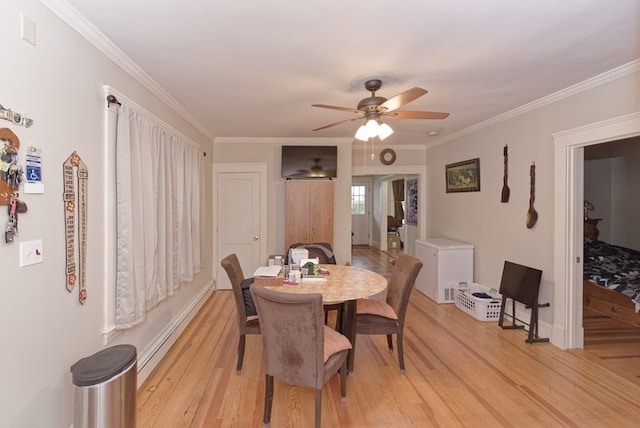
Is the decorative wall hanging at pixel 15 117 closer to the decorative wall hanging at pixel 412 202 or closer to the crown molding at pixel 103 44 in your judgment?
the crown molding at pixel 103 44

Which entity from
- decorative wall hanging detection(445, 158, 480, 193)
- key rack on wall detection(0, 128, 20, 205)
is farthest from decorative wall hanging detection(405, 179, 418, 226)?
key rack on wall detection(0, 128, 20, 205)

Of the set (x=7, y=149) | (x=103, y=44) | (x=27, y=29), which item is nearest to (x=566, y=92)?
(x=103, y=44)

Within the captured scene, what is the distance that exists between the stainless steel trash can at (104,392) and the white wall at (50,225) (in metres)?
0.20

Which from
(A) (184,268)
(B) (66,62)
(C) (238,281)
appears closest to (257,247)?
(A) (184,268)

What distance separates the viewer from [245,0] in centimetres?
162

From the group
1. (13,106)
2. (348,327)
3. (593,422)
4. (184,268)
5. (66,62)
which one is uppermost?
(66,62)

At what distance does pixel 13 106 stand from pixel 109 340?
1.52 meters

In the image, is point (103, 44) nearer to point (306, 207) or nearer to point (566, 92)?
point (306, 207)

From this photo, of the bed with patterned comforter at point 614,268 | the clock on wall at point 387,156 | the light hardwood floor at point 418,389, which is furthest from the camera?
the clock on wall at point 387,156

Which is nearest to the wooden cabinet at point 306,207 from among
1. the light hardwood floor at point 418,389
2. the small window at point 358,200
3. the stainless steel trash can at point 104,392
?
the light hardwood floor at point 418,389

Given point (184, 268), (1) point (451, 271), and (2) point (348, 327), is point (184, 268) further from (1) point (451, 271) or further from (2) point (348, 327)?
(1) point (451, 271)

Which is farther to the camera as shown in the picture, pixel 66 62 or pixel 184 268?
pixel 184 268

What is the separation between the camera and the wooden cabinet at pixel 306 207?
473cm

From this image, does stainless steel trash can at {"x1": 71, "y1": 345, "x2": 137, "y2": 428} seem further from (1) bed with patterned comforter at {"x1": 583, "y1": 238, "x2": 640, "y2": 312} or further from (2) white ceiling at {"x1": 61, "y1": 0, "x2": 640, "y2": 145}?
(1) bed with patterned comforter at {"x1": 583, "y1": 238, "x2": 640, "y2": 312}
